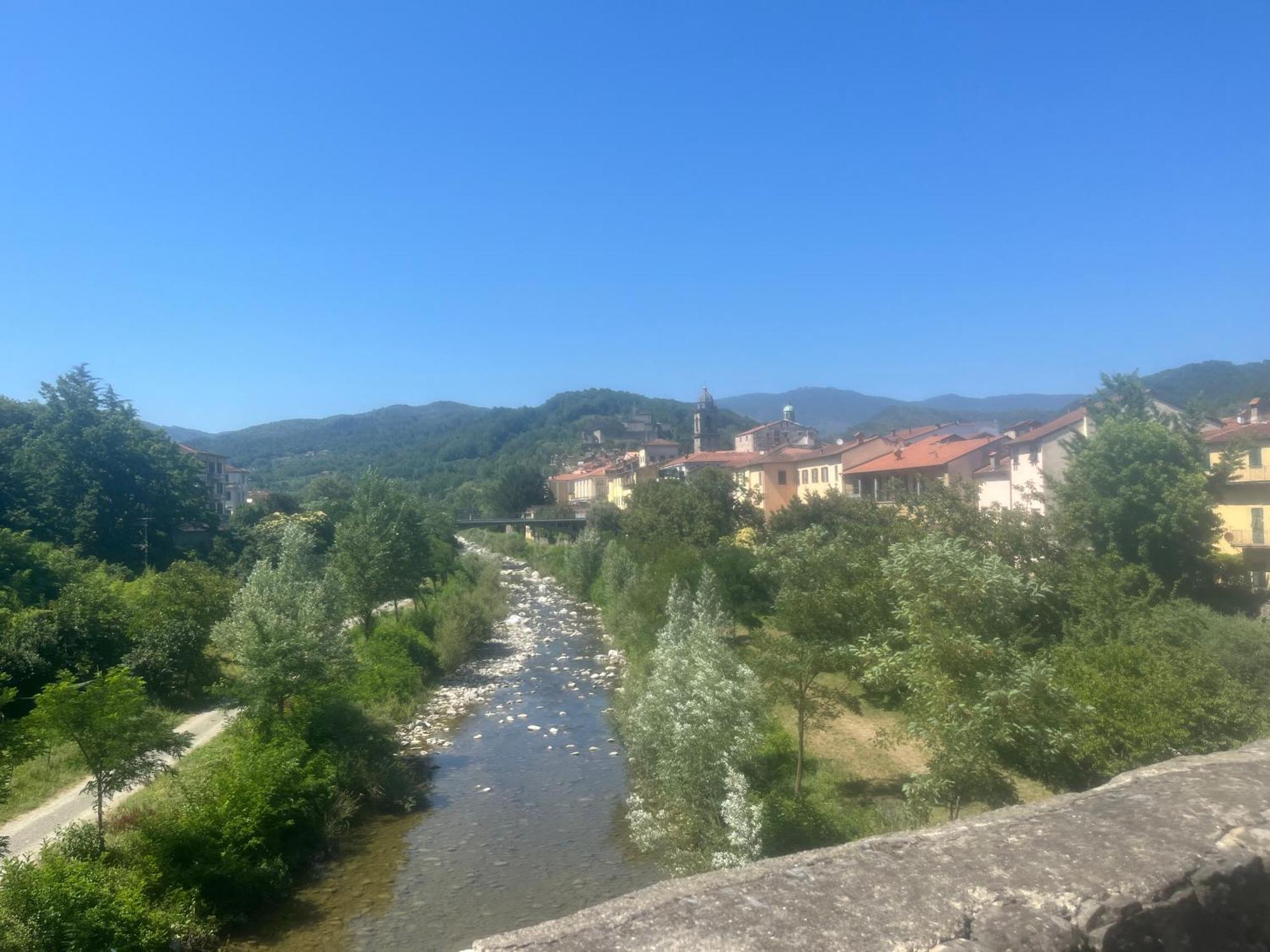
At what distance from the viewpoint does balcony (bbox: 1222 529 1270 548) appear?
3000 centimetres

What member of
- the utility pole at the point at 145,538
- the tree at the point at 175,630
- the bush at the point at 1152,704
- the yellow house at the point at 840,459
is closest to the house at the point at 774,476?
the yellow house at the point at 840,459

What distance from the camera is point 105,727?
13.0m

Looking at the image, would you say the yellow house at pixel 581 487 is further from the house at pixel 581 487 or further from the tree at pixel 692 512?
the tree at pixel 692 512

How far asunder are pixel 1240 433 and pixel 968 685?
1025 inches

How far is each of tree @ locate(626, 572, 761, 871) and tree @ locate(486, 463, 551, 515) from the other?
80.6 metres

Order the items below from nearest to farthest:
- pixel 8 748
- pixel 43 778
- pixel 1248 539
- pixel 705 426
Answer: pixel 8 748 < pixel 43 778 < pixel 1248 539 < pixel 705 426

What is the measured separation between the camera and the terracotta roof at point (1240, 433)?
1206 inches

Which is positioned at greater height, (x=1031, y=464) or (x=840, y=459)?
(x=840, y=459)

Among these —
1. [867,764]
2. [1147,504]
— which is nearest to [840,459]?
[1147,504]

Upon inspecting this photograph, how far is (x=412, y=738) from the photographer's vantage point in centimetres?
2305

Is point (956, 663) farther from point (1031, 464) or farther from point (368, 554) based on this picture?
point (1031, 464)

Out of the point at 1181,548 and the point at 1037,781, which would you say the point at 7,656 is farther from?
the point at 1181,548

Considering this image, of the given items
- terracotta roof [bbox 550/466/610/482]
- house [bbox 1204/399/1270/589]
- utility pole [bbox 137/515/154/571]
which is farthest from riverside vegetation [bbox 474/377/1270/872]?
terracotta roof [bbox 550/466/610/482]

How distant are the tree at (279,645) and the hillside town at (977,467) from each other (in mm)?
22144
